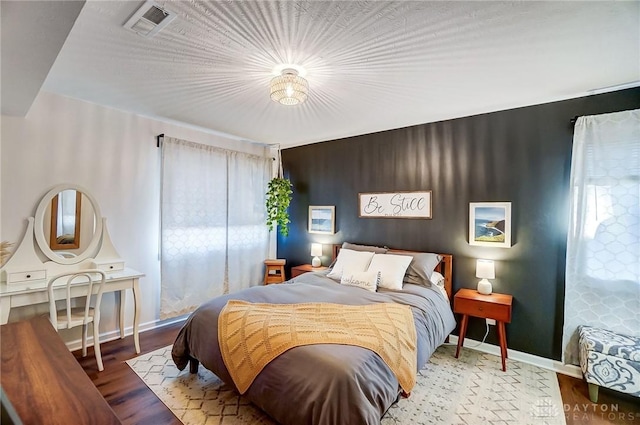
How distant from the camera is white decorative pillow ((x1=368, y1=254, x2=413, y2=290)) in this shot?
296 centimetres

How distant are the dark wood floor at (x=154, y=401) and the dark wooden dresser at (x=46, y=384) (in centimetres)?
110

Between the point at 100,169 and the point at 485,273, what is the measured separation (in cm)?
420

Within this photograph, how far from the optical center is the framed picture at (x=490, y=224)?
2955 mm

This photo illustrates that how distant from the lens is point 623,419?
2.08m

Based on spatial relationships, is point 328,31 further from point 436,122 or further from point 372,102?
point 436,122

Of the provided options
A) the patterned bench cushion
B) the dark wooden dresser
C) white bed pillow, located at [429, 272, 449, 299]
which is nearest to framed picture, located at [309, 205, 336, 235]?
white bed pillow, located at [429, 272, 449, 299]

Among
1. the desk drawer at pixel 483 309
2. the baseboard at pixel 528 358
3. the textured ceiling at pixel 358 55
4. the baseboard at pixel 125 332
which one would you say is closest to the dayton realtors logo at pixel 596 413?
the baseboard at pixel 528 358

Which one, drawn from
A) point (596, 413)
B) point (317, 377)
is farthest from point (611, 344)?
point (317, 377)

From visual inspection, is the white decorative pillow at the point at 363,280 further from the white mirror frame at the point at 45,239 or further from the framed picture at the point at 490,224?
the white mirror frame at the point at 45,239

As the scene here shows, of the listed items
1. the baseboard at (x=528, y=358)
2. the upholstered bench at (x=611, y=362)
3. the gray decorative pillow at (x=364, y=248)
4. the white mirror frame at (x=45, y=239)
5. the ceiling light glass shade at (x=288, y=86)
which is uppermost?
the ceiling light glass shade at (x=288, y=86)

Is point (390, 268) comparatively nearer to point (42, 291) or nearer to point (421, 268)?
point (421, 268)

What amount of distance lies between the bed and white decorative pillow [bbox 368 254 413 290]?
3cm

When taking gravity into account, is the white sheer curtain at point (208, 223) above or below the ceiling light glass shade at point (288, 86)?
below

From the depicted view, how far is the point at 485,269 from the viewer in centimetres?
291
